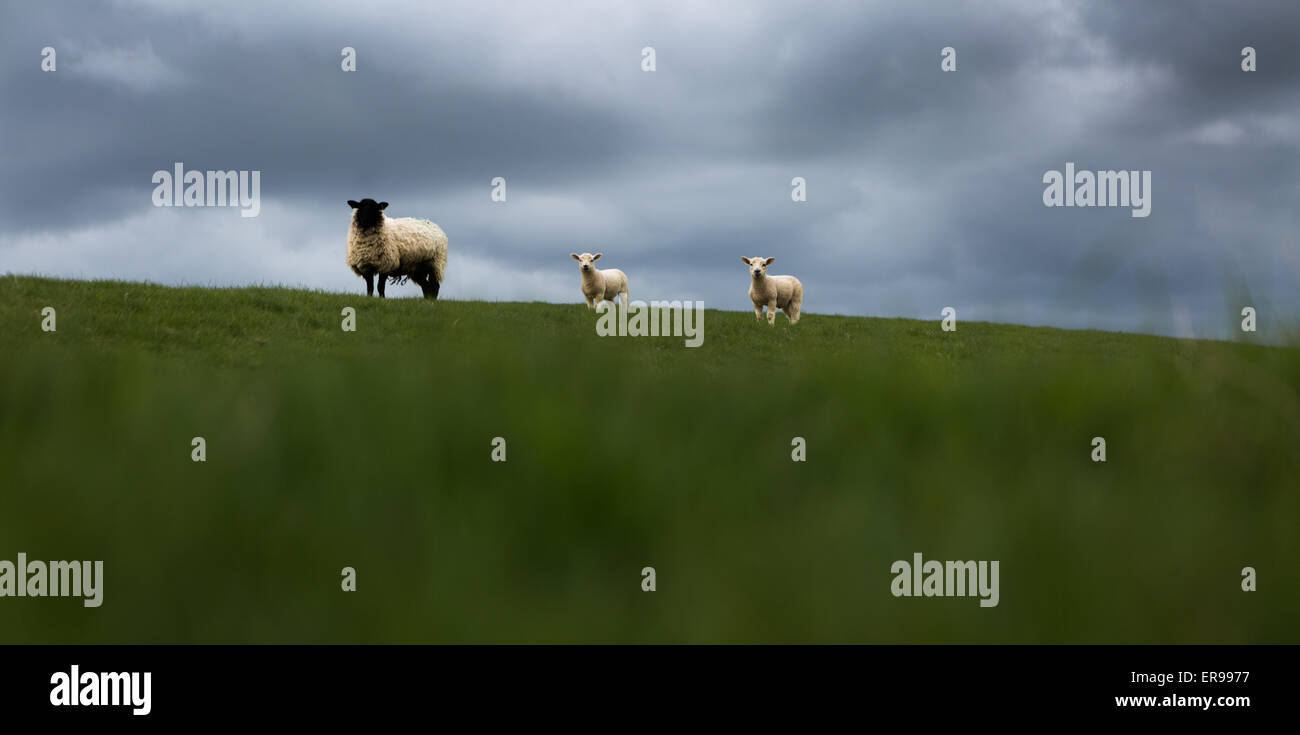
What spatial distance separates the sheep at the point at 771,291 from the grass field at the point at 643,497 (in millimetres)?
16491

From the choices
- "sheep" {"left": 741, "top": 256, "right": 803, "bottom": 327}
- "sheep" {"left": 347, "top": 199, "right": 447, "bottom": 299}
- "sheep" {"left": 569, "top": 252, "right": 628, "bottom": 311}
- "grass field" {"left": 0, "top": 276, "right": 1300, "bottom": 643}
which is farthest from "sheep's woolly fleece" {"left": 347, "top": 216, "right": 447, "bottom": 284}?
"grass field" {"left": 0, "top": 276, "right": 1300, "bottom": 643}

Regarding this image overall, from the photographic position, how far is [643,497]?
103 inches

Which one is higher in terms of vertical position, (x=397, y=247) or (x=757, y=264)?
(x=397, y=247)

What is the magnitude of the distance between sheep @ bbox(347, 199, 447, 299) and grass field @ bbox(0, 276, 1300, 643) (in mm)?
20738

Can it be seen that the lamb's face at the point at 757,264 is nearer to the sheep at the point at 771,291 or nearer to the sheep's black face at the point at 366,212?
the sheep at the point at 771,291

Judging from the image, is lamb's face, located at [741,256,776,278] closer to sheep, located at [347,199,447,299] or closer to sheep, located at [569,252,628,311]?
sheep, located at [569,252,628,311]

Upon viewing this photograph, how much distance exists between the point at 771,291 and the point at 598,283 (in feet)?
17.1

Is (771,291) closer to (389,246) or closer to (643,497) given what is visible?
(389,246)

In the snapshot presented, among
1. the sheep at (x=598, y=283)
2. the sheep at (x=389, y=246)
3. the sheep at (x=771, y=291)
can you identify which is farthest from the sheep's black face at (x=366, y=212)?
the sheep at (x=771, y=291)

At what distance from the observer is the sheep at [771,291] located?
21.2 metres

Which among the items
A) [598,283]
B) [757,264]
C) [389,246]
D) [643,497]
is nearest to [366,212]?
[389,246]

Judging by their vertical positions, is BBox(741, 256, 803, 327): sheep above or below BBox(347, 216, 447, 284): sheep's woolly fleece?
below

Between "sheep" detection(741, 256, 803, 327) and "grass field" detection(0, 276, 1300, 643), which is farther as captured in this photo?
"sheep" detection(741, 256, 803, 327)

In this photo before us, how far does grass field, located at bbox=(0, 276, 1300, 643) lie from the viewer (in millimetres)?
2004
